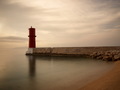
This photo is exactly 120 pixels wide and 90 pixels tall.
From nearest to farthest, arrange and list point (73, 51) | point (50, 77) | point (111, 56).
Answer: point (50, 77)
point (111, 56)
point (73, 51)

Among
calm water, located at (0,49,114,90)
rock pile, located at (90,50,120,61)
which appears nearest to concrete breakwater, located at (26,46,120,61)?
rock pile, located at (90,50,120,61)

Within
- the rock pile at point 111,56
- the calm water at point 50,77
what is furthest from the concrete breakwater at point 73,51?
the calm water at point 50,77

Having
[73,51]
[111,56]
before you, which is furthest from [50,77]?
[73,51]

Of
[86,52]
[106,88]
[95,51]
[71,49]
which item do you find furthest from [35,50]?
[106,88]

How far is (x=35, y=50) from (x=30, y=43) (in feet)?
6.51

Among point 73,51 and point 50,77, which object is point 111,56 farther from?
point 50,77

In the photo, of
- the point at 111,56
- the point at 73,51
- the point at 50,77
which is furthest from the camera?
the point at 73,51

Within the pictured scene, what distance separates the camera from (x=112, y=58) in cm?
984

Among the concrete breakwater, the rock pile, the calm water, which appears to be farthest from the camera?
the concrete breakwater

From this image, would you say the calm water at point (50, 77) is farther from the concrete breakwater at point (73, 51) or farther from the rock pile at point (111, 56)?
the concrete breakwater at point (73, 51)

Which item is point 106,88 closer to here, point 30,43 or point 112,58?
point 112,58

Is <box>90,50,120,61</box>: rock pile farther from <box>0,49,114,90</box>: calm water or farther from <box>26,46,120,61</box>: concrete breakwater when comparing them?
<box>0,49,114,90</box>: calm water

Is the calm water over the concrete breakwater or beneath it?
beneath

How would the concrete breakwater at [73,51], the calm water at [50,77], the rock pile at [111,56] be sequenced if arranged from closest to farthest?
1. the calm water at [50,77]
2. the rock pile at [111,56]
3. the concrete breakwater at [73,51]
